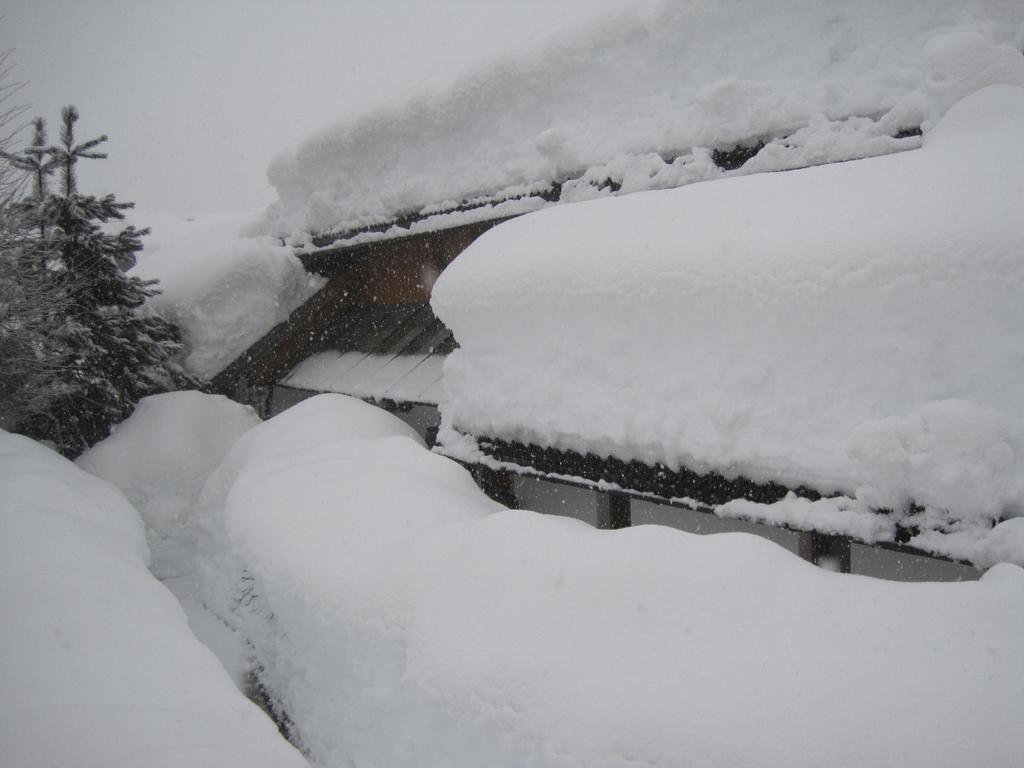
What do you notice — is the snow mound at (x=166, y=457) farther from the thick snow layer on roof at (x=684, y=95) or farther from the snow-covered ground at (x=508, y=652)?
the thick snow layer on roof at (x=684, y=95)

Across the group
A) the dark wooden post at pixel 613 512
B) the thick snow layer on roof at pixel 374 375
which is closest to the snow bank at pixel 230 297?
the thick snow layer on roof at pixel 374 375

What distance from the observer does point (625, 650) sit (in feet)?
6.31

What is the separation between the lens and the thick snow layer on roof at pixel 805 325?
2010 millimetres

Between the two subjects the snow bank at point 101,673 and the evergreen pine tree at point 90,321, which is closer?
the snow bank at point 101,673

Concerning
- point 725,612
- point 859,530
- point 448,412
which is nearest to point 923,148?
point 859,530

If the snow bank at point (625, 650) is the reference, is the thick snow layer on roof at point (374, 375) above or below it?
below

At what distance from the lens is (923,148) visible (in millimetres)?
2609

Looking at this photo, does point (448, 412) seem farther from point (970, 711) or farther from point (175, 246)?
point (175, 246)

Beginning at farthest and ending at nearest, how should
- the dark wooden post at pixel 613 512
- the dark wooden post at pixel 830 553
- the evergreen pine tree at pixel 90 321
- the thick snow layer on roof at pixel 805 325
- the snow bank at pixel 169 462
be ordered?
1. the evergreen pine tree at pixel 90 321
2. the snow bank at pixel 169 462
3. the dark wooden post at pixel 613 512
4. the dark wooden post at pixel 830 553
5. the thick snow layer on roof at pixel 805 325

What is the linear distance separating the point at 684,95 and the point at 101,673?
410 cm

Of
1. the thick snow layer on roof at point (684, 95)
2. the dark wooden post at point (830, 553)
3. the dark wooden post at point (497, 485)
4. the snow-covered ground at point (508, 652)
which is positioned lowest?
the dark wooden post at point (497, 485)

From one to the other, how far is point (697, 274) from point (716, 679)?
5.39 feet

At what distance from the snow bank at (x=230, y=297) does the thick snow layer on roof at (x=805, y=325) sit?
4373 mm

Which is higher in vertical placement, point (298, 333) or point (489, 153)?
point (489, 153)
